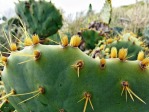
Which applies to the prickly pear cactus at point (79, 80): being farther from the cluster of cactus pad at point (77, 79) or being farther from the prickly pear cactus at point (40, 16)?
the prickly pear cactus at point (40, 16)

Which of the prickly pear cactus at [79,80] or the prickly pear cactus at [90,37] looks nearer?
the prickly pear cactus at [79,80]

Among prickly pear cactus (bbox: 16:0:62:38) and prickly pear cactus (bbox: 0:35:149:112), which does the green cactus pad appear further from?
prickly pear cactus (bbox: 16:0:62:38)

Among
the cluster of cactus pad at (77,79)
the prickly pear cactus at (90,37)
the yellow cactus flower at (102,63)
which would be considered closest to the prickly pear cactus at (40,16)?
the prickly pear cactus at (90,37)

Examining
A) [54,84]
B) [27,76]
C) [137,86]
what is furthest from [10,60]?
[137,86]

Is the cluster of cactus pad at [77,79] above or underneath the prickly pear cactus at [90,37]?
above

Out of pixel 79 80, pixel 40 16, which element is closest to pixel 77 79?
pixel 79 80

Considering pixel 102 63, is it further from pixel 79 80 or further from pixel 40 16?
pixel 40 16

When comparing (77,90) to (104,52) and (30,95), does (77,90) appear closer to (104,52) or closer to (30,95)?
(30,95)

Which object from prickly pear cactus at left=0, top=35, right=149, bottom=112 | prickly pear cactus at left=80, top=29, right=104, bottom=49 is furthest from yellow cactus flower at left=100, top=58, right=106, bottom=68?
prickly pear cactus at left=80, top=29, right=104, bottom=49
